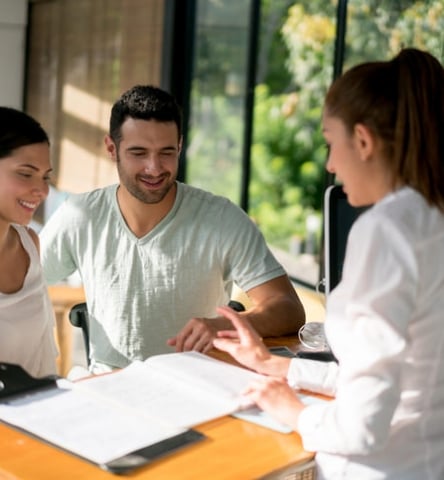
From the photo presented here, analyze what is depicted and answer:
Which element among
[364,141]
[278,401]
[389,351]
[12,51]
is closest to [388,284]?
[389,351]

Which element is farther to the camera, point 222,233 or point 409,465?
point 222,233

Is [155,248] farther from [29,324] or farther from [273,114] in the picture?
[273,114]

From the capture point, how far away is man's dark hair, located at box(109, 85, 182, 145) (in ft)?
8.95

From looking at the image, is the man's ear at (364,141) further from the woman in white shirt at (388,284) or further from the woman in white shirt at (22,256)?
the woman in white shirt at (22,256)

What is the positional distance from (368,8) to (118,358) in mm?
2881

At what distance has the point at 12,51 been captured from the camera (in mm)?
8016

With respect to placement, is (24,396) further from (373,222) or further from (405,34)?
(405,34)

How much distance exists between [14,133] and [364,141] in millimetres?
1151

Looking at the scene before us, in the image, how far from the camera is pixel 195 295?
2754mm

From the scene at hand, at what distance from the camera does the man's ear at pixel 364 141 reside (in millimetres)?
1545

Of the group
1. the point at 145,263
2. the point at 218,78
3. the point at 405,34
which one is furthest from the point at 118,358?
the point at 218,78

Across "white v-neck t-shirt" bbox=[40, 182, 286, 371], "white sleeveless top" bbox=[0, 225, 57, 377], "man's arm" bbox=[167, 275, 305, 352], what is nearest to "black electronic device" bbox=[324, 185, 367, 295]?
"man's arm" bbox=[167, 275, 305, 352]

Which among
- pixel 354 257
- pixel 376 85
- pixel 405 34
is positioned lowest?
pixel 354 257

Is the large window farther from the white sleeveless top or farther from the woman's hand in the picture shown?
the woman's hand
